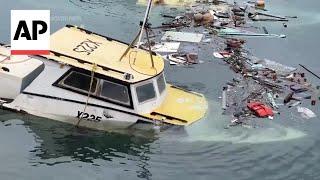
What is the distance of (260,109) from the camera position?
21.8m

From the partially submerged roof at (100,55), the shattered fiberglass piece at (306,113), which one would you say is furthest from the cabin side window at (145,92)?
the shattered fiberglass piece at (306,113)

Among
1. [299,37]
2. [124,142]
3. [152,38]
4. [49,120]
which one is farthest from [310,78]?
[49,120]

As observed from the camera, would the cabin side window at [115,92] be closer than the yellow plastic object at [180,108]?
Yes

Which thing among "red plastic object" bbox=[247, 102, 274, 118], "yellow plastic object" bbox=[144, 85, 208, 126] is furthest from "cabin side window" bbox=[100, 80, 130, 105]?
"red plastic object" bbox=[247, 102, 274, 118]

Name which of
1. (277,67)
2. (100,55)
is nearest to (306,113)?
→ (277,67)

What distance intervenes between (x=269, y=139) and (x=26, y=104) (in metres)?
9.22

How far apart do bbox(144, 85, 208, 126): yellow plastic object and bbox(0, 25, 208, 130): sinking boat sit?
4 cm

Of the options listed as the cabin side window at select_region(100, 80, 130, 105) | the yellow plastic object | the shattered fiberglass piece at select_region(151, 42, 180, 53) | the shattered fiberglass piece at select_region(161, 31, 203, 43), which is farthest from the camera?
the shattered fiberglass piece at select_region(161, 31, 203, 43)

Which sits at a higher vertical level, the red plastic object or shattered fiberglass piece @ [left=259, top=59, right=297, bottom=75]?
shattered fiberglass piece @ [left=259, top=59, right=297, bottom=75]

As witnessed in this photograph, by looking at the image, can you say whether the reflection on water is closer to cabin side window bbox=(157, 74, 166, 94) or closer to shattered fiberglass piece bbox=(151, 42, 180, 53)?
cabin side window bbox=(157, 74, 166, 94)

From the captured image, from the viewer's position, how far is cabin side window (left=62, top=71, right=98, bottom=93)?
18016 mm

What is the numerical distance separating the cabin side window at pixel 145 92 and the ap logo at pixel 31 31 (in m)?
3.56

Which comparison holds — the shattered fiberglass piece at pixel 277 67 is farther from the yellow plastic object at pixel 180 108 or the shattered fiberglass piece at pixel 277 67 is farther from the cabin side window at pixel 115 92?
the cabin side window at pixel 115 92

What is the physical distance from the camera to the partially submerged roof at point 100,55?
1806 cm
